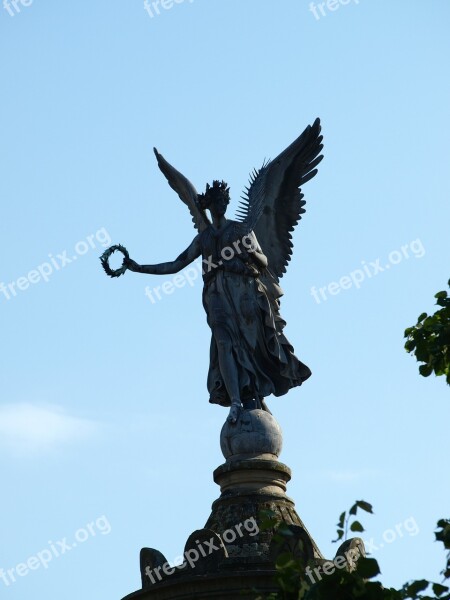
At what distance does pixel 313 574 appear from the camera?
12453 millimetres

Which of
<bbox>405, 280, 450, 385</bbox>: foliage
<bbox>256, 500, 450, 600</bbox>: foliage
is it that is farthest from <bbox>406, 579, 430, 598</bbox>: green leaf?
<bbox>405, 280, 450, 385</bbox>: foliage

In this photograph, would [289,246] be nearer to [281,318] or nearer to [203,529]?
[281,318]

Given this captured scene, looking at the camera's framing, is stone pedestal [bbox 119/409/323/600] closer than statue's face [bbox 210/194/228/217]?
Yes

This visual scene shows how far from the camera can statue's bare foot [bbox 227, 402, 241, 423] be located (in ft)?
52.0

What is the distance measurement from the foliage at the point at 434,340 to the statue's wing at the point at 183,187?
15.3 feet

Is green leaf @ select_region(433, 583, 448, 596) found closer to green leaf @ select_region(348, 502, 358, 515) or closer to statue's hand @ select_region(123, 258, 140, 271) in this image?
green leaf @ select_region(348, 502, 358, 515)

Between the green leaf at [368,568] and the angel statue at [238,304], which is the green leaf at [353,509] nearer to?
the green leaf at [368,568]

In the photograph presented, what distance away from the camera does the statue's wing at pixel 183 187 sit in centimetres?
1777

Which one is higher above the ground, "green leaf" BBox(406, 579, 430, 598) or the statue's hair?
the statue's hair

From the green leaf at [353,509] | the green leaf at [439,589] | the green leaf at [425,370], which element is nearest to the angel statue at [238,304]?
the green leaf at [425,370]

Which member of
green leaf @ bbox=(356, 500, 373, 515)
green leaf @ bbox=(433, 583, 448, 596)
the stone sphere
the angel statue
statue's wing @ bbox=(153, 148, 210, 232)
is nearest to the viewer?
green leaf @ bbox=(356, 500, 373, 515)

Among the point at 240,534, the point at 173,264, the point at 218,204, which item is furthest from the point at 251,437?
the point at 218,204

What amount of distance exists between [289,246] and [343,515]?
8.11m

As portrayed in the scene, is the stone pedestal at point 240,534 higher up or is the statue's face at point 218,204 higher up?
the statue's face at point 218,204
